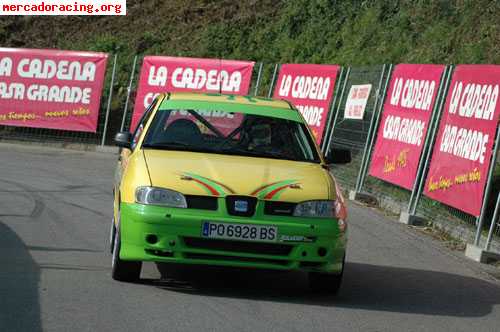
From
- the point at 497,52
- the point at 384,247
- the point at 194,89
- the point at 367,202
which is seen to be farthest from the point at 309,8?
the point at 384,247

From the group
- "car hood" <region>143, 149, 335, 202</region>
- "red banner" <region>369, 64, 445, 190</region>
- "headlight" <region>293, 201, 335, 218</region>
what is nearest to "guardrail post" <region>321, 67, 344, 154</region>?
"red banner" <region>369, 64, 445, 190</region>

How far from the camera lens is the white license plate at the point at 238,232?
8789mm

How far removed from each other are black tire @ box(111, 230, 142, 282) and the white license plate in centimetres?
78

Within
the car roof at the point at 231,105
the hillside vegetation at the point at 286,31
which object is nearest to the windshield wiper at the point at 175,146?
the car roof at the point at 231,105

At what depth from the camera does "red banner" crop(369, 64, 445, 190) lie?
53.2ft

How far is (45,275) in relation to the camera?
9.39m

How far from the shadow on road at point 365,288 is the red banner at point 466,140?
231 centimetres

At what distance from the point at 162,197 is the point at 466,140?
615 cm

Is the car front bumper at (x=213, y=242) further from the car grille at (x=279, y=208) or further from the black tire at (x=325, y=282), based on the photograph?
the black tire at (x=325, y=282)

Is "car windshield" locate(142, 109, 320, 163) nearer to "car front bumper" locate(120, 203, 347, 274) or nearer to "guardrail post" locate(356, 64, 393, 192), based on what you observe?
"car front bumper" locate(120, 203, 347, 274)

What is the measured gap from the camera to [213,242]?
8.84 m

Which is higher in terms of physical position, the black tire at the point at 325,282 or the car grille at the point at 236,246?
the car grille at the point at 236,246

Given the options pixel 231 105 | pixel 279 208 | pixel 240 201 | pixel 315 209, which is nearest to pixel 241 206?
pixel 240 201

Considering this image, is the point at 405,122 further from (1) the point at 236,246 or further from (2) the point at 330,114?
(1) the point at 236,246
